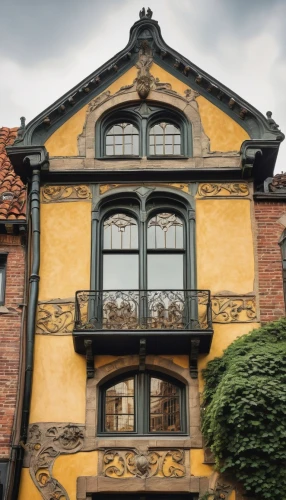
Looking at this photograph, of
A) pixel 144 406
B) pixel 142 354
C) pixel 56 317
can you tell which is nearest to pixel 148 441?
pixel 144 406

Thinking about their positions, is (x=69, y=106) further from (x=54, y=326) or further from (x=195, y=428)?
(x=195, y=428)

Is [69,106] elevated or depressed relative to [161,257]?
elevated

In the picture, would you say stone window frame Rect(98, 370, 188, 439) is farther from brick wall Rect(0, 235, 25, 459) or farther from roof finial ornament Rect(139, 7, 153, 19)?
roof finial ornament Rect(139, 7, 153, 19)

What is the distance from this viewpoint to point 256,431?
15688 mm

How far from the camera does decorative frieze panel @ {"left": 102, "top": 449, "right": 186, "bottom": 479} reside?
16.8 meters

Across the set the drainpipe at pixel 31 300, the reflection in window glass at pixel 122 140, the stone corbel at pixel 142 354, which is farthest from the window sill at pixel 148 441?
the reflection in window glass at pixel 122 140

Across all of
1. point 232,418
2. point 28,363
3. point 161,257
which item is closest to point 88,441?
point 28,363

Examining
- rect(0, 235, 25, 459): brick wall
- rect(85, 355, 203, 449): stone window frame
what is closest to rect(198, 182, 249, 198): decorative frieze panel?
rect(85, 355, 203, 449): stone window frame

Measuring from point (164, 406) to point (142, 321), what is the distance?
1.91 metres

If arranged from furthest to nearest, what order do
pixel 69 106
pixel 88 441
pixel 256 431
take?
pixel 69 106 < pixel 88 441 < pixel 256 431

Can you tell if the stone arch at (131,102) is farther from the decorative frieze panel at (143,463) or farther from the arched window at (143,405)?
the decorative frieze panel at (143,463)

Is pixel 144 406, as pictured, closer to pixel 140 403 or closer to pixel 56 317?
pixel 140 403

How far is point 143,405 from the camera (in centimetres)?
1762

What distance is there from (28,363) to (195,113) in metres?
7.53
